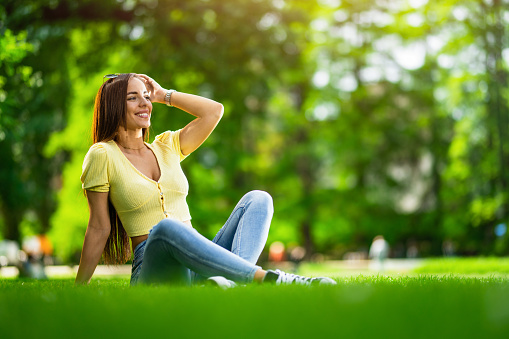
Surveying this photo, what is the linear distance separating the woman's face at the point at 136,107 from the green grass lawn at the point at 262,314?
1.65 m

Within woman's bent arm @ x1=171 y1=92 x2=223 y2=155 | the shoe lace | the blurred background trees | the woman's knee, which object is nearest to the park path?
the blurred background trees

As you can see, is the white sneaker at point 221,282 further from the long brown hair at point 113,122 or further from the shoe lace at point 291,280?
the long brown hair at point 113,122

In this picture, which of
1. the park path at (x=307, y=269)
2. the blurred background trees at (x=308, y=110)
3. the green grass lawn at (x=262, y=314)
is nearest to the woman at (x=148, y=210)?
the green grass lawn at (x=262, y=314)

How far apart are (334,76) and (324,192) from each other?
16.1 feet

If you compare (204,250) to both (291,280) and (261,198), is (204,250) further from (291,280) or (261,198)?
(261,198)

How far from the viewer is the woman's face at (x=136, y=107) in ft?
15.6

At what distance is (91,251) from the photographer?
14.0 ft

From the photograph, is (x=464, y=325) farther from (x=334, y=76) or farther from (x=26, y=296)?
(x=334, y=76)

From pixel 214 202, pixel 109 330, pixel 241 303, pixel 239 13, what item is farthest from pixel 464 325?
pixel 214 202

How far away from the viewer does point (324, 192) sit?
25812 mm

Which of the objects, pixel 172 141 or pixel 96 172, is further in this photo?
pixel 172 141

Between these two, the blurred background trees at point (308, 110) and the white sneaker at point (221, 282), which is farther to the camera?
the blurred background trees at point (308, 110)

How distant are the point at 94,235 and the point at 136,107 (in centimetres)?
103

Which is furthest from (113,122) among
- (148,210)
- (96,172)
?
(148,210)
